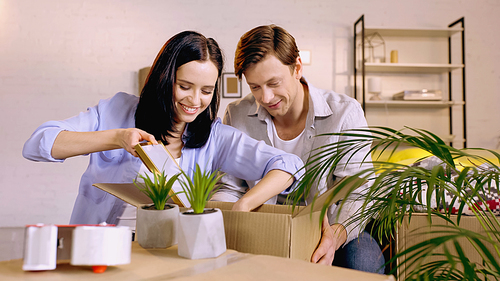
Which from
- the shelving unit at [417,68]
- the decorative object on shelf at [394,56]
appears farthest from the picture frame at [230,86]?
the decorative object on shelf at [394,56]

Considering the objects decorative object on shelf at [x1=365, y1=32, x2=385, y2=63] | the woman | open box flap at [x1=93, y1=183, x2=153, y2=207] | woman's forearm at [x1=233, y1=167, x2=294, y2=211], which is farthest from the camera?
decorative object on shelf at [x1=365, y1=32, x2=385, y2=63]

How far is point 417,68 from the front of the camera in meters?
3.40

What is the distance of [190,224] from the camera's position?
0.55 m

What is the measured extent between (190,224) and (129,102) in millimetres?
885

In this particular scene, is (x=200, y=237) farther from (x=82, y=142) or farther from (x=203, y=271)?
(x=82, y=142)

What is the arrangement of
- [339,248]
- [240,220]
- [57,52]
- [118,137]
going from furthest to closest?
[57,52], [339,248], [118,137], [240,220]

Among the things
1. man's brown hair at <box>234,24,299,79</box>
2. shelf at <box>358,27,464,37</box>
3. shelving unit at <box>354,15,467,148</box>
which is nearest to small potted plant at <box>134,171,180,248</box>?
man's brown hair at <box>234,24,299,79</box>

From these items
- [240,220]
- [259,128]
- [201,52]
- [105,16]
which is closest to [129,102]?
[201,52]

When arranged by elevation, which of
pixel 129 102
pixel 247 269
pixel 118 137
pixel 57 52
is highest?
pixel 57 52

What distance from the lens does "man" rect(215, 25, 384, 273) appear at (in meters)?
1.28

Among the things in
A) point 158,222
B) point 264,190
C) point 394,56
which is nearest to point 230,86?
point 394,56

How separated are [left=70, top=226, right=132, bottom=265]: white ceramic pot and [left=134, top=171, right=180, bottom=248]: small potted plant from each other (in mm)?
133

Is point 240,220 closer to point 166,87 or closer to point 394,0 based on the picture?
point 166,87

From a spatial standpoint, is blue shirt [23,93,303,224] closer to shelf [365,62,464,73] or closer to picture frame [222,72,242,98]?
picture frame [222,72,242,98]
